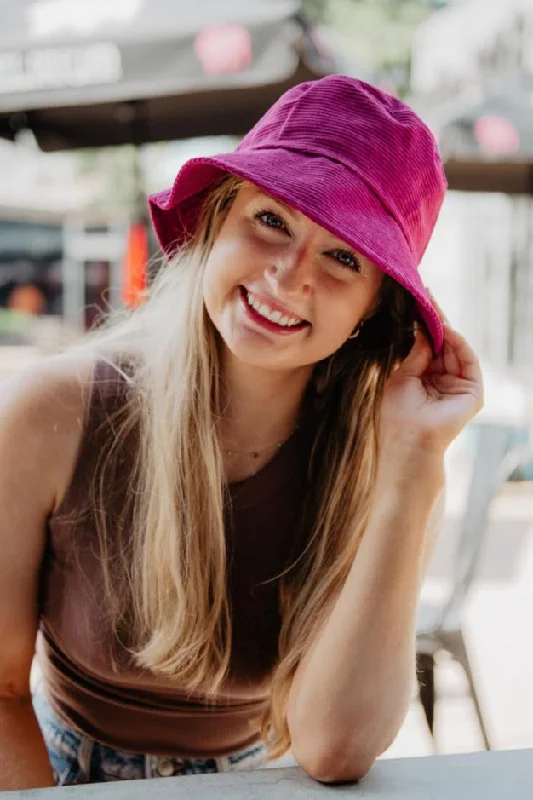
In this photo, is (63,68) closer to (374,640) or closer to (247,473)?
(247,473)

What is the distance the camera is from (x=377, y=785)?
97 cm

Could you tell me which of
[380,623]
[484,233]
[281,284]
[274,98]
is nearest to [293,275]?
[281,284]

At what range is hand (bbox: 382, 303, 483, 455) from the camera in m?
1.35

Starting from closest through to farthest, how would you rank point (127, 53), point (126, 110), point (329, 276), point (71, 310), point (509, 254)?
point (329, 276) → point (127, 53) → point (126, 110) → point (509, 254) → point (71, 310)

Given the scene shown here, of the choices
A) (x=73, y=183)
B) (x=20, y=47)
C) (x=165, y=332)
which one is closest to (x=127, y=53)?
(x=20, y=47)

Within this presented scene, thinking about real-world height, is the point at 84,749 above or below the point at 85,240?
above

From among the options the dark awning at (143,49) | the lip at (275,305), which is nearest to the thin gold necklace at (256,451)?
the lip at (275,305)

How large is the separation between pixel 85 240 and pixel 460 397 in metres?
11.5

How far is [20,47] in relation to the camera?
3.17 m

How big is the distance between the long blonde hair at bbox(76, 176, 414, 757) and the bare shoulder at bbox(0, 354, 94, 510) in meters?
0.06

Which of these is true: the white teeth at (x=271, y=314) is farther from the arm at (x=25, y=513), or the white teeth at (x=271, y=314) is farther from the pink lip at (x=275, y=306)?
the arm at (x=25, y=513)

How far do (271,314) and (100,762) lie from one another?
2.84 ft

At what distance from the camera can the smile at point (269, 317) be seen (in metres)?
1.30

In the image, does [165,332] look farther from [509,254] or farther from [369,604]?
[509,254]
